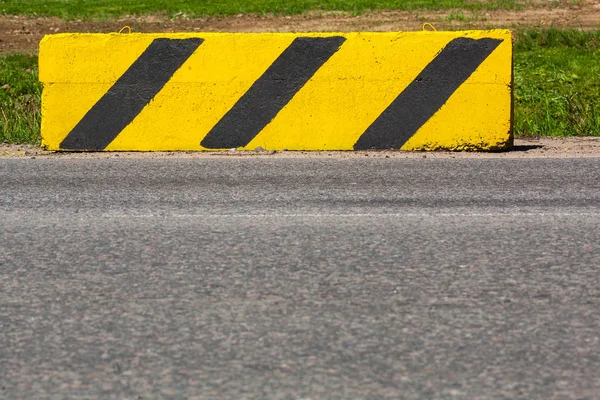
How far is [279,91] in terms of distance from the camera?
343 inches

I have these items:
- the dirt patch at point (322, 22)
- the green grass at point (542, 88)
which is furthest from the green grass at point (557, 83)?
the dirt patch at point (322, 22)

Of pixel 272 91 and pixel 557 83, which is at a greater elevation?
pixel 272 91

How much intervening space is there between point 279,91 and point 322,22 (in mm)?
21091

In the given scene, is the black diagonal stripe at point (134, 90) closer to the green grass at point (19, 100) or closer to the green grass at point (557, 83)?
the green grass at point (19, 100)

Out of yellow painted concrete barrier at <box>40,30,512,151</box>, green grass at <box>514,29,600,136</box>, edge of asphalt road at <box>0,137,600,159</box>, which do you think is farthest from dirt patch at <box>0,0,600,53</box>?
yellow painted concrete barrier at <box>40,30,512,151</box>

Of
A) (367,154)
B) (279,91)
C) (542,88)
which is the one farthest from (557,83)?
(279,91)

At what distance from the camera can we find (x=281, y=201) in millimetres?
6664

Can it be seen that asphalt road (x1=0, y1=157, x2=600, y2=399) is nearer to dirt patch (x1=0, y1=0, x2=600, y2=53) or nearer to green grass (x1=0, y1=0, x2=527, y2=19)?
dirt patch (x1=0, y1=0, x2=600, y2=53)

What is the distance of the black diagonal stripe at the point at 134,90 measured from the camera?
8.73m

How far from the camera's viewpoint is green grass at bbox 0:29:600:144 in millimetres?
10523

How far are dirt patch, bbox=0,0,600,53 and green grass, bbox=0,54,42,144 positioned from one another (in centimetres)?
600

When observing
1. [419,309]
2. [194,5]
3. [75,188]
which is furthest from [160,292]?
[194,5]

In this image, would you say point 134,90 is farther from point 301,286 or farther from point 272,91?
point 301,286

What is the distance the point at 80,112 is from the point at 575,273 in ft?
16.3
